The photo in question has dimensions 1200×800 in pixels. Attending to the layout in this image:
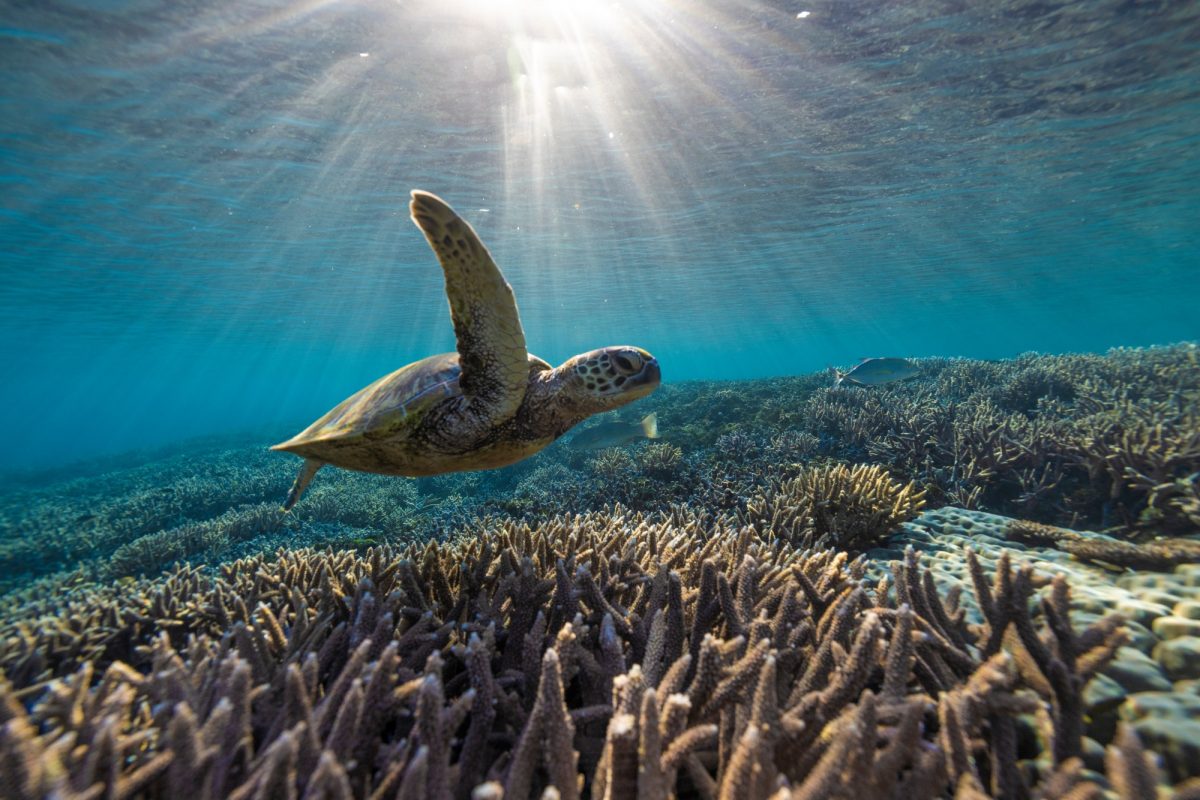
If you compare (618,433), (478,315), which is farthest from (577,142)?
(478,315)

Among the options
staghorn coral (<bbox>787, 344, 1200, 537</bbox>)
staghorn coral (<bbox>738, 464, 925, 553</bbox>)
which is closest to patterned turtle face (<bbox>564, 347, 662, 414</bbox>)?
staghorn coral (<bbox>738, 464, 925, 553</bbox>)

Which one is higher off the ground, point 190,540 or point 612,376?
point 612,376

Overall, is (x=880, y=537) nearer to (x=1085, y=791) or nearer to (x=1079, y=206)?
(x=1085, y=791)

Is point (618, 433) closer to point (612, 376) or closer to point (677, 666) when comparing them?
point (612, 376)

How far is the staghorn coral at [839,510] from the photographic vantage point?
166 inches

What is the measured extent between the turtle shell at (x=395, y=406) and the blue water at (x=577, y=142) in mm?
8379

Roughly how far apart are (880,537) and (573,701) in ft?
11.1

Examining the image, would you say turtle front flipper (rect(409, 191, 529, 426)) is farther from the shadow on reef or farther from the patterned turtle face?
the shadow on reef

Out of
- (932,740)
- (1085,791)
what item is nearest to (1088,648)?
(932,740)

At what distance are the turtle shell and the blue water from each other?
838 cm

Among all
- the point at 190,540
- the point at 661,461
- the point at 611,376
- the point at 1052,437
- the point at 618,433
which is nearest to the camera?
the point at 611,376

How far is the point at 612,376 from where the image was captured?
10.8 feet

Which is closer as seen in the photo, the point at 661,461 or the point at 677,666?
the point at 677,666

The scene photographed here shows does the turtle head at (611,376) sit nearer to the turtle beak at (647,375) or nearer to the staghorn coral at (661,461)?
the turtle beak at (647,375)
